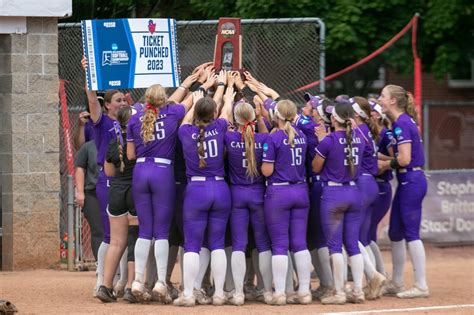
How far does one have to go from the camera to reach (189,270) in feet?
36.6

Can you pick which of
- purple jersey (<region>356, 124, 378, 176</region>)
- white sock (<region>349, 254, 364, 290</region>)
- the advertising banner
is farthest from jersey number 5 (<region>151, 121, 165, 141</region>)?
the advertising banner

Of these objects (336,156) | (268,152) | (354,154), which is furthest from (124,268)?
(354,154)

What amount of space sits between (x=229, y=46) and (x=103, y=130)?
→ 1.48m

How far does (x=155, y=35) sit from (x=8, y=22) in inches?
106

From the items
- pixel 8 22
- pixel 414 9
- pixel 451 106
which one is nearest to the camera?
pixel 8 22

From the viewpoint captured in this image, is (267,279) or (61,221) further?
(61,221)

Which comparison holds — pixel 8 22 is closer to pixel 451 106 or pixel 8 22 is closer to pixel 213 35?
pixel 213 35

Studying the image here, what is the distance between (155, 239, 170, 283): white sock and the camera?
1124 centimetres

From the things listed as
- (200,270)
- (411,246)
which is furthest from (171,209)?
(411,246)

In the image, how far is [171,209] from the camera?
37.3 feet

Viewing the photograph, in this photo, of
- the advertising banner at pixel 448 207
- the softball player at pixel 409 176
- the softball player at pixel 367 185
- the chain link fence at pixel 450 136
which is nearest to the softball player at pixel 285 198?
the softball player at pixel 367 185

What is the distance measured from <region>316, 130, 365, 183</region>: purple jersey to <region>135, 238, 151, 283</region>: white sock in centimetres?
180

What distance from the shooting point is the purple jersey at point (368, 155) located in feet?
39.2

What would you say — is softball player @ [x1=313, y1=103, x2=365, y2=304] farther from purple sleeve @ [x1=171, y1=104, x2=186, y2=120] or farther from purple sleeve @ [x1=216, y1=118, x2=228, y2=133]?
purple sleeve @ [x1=171, y1=104, x2=186, y2=120]
